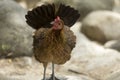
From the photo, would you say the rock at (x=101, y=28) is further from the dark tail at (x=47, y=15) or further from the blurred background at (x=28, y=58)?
the dark tail at (x=47, y=15)

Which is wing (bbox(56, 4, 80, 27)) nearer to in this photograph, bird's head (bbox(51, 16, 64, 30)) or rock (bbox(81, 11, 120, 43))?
bird's head (bbox(51, 16, 64, 30))

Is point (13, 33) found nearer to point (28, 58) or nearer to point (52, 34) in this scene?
point (28, 58)

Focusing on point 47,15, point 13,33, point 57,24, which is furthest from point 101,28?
point 57,24

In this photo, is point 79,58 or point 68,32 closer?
point 68,32

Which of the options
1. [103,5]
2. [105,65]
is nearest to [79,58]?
[105,65]

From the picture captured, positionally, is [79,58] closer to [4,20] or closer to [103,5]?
[4,20]

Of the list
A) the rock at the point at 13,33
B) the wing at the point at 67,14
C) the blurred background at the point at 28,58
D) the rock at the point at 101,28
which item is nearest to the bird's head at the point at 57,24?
the wing at the point at 67,14
